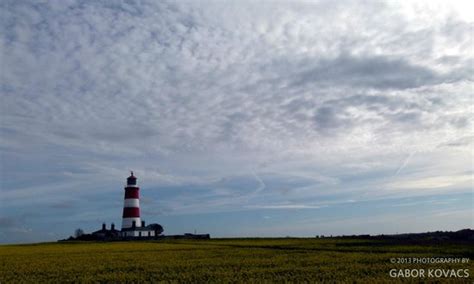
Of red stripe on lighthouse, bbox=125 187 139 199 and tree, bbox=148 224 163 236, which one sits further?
tree, bbox=148 224 163 236

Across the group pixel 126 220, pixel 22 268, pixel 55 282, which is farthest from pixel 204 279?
pixel 126 220

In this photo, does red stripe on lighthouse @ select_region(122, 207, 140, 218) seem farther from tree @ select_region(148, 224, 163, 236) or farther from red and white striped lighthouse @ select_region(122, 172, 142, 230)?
tree @ select_region(148, 224, 163, 236)

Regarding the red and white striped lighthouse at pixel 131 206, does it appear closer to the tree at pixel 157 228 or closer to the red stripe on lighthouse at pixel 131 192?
the red stripe on lighthouse at pixel 131 192

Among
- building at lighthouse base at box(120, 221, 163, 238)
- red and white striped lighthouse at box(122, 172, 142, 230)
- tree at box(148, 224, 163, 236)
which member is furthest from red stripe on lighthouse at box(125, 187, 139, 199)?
tree at box(148, 224, 163, 236)

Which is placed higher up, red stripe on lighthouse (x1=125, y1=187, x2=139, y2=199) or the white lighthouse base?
red stripe on lighthouse (x1=125, y1=187, x2=139, y2=199)

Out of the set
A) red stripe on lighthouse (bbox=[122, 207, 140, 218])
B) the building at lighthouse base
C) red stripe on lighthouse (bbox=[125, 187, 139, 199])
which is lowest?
the building at lighthouse base

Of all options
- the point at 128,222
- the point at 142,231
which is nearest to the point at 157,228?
the point at 142,231

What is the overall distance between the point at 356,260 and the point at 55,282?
20.5m

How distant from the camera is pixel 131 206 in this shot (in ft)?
337

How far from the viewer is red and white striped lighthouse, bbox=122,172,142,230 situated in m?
102

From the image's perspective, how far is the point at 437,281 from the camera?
925 inches

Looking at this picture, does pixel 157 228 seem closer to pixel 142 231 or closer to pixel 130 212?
pixel 142 231

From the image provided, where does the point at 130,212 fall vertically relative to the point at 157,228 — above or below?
above

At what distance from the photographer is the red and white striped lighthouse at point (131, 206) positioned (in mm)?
101938
